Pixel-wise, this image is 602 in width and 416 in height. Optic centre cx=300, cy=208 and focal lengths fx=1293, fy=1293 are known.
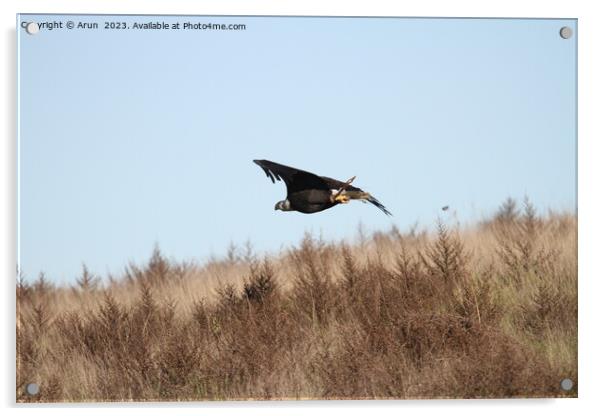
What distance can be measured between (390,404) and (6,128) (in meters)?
2.93

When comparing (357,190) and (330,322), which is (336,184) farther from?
(330,322)

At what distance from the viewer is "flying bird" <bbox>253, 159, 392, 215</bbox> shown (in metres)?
8.26

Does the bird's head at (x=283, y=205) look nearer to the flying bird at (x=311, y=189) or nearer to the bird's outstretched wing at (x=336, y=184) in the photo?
the flying bird at (x=311, y=189)

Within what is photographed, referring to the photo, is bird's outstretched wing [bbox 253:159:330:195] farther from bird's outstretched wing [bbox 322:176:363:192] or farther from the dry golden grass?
the dry golden grass

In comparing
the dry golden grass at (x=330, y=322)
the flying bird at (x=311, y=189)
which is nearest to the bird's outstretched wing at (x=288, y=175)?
the flying bird at (x=311, y=189)

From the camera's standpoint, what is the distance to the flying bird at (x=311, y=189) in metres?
8.26

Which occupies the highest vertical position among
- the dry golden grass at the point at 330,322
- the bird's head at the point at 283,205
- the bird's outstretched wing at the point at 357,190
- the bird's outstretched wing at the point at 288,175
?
the bird's outstretched wing at the point at 288,175

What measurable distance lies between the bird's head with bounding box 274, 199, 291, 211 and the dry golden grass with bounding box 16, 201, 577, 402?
0.25 meters

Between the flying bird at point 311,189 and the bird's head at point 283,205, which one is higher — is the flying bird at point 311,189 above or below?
above

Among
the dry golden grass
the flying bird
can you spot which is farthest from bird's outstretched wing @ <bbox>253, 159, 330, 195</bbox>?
the dry golden grass
